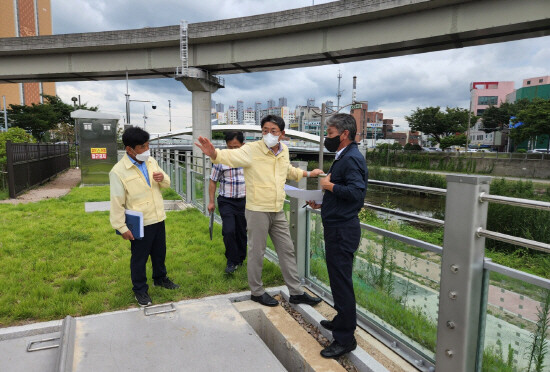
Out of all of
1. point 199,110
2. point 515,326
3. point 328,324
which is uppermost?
point 199,110

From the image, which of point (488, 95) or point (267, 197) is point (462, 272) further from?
point (488, 95)

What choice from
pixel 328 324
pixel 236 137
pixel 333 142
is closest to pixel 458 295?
pixel 328 324

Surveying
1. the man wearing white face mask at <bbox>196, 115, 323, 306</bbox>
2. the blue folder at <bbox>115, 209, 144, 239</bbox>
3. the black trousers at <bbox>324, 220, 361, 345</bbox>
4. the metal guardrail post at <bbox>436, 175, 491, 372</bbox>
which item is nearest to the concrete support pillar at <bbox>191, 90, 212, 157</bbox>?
the blue folder at <bbox>115, 209, 144, 239</bbox>

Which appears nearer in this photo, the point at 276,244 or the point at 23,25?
the point at 276,244

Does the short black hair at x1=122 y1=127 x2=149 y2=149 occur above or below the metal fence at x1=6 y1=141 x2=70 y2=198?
above

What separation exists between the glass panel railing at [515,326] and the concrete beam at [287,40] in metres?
13.8

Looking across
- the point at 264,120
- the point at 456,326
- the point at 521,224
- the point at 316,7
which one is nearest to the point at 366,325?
the point at 456,326

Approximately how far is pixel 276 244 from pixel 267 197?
52 cm

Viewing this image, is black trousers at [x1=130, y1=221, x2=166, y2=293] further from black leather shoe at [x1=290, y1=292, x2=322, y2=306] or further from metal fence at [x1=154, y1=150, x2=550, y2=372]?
metal fence at [x1=154, y1=150, x2=550, y2=372]

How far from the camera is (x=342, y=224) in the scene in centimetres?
262

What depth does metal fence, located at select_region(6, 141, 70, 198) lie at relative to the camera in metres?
10.2

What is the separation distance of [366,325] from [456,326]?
1047 mm

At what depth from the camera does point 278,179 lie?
341 cm

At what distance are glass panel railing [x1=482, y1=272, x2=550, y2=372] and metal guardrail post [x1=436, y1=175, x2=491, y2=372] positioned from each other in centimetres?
7
